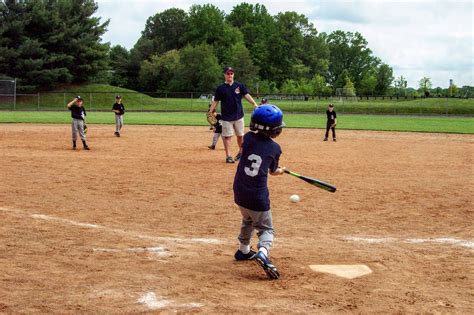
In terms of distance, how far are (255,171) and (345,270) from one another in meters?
1.43

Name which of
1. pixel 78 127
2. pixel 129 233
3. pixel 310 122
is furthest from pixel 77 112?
pixel 310 122

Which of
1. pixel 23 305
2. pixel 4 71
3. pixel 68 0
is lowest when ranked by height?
pixel 23 305

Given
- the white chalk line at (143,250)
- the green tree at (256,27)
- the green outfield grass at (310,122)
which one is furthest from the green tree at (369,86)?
the white chalk line at (143,250)

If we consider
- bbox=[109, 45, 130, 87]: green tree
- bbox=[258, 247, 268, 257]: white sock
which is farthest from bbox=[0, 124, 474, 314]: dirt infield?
bbox=[109, 45, 130, 87]: green tree

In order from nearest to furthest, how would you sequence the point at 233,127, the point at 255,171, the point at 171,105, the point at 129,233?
the point at 255,171, the point at 129,233, the point at 233,127, the point at 171,105

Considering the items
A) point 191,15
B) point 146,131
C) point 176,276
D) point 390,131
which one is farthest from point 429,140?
point 191,15

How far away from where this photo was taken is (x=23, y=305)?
498cm

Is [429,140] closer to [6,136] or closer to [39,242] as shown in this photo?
[6,136]

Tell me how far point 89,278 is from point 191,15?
4644 inches

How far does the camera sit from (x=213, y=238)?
25.2ft

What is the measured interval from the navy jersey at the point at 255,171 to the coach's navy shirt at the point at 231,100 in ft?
28.6

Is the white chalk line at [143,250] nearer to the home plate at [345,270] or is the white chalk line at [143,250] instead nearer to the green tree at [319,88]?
the home plate at [345,270]

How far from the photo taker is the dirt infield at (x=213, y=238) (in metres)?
5.30

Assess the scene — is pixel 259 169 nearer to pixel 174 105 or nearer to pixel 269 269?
pixel 269 269
